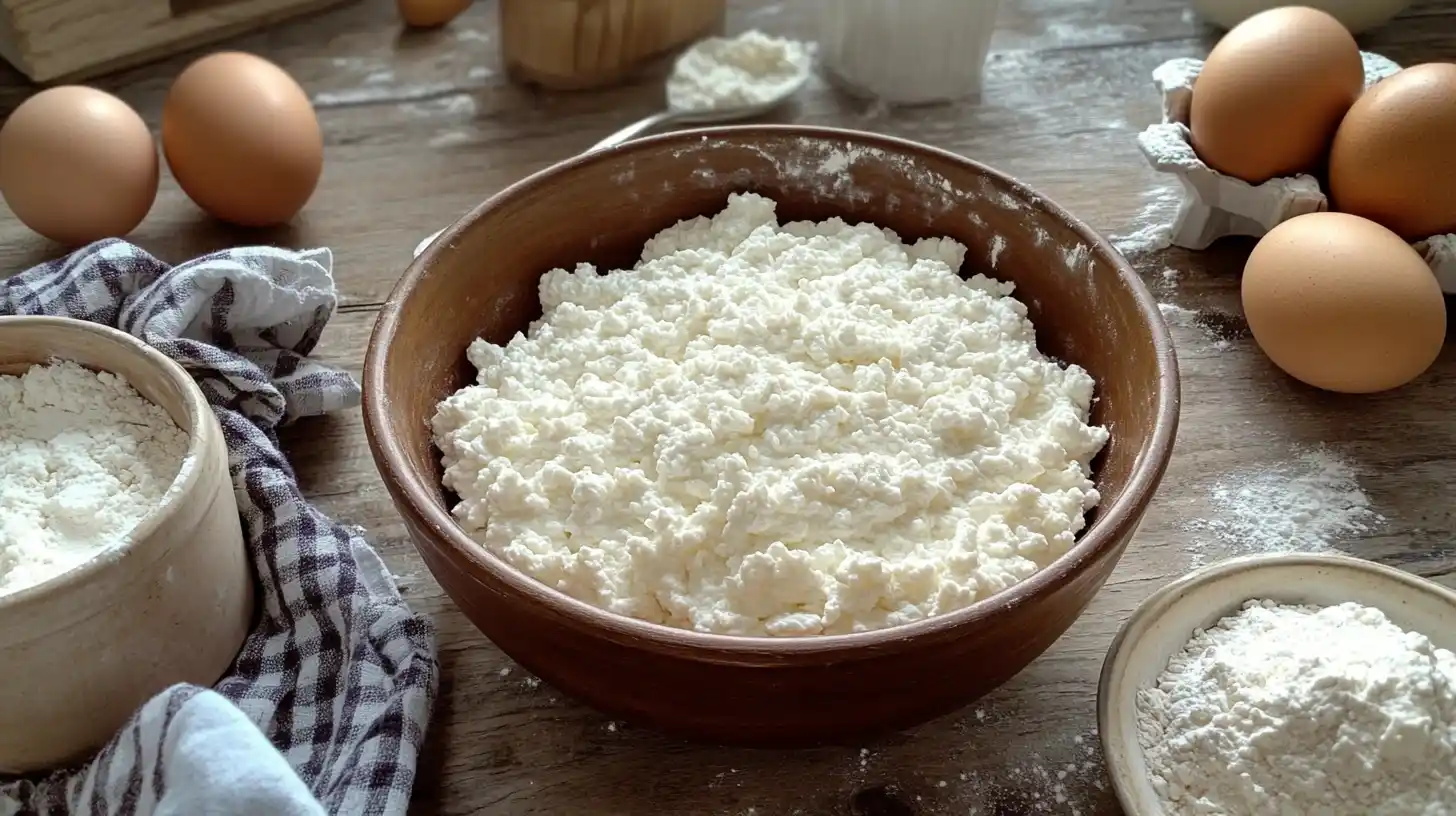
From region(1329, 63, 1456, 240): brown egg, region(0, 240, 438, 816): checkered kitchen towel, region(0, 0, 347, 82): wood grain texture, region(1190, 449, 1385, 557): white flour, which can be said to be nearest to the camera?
region(0, 240, 438, 816): checkered kitchen towel

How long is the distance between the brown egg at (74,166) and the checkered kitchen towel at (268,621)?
0.13m

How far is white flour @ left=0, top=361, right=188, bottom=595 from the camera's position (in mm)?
854

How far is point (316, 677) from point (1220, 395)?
0.93 metres

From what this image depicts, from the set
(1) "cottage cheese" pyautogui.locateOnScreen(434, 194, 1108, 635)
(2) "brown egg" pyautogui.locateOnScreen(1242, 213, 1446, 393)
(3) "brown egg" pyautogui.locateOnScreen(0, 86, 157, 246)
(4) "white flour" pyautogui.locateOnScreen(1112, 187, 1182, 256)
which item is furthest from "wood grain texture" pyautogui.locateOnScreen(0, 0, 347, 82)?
(2) "brown egg" pyautogui.locateOnScreen(1242, 213, 1446, 393)

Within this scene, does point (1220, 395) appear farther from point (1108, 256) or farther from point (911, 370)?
point (911, 370)

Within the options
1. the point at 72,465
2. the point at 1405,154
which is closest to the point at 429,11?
the point at 72,465

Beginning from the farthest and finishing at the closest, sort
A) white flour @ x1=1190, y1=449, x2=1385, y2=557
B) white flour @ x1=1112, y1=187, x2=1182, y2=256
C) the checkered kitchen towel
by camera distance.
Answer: white flour @ x1=1112, y1=187, x2=1182, y2=256 < white flour @ x1=1190, y1=449, x2=1385, y2=557 < the checkered kitchen towel

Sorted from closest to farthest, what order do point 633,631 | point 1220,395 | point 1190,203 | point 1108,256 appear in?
point 633,631 < point 1108,256 < point 1220,395 < point 1190,203

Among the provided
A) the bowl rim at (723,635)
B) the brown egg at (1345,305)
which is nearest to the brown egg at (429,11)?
the bowl rim at (723,635)

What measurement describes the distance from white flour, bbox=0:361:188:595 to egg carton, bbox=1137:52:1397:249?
1078mm

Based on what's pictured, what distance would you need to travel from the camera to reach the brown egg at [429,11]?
1.77 m

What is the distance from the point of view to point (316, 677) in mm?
960

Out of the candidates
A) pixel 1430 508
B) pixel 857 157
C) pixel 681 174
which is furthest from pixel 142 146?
pixel 1430 508

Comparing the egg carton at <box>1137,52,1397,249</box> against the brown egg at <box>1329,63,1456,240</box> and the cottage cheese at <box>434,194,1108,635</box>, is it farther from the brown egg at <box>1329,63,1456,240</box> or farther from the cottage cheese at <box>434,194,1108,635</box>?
the cottage cheese at <box>434,194,1108,635</box>
